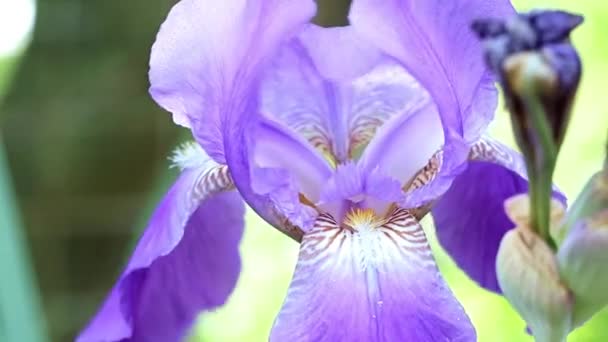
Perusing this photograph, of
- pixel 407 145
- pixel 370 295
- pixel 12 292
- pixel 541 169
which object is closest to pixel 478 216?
pixel 407 145

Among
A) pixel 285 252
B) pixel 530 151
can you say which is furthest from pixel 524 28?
pixel 285 252

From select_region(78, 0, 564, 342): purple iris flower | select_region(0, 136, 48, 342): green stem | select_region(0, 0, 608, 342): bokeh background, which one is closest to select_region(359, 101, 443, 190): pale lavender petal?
select_region(78, 0, 564, 342): purple iris flower

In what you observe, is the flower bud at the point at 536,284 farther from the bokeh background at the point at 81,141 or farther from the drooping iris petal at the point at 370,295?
the bokeh background at the point at 81,141

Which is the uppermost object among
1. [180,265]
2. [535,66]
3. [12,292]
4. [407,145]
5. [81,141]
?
[535,66]

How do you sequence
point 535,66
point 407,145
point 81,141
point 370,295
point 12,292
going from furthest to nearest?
point 81,141
point 12,292
point 407,145
point 370,295
point 535,66

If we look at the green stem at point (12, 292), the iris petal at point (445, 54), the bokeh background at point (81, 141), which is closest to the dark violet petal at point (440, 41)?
the iris petal at point (445, 54)

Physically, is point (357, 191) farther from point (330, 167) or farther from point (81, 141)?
point (81, 141)

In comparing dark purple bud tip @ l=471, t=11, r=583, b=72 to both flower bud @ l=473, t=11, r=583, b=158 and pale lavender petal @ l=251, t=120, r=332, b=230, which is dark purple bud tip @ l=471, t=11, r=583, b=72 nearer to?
flower bud @ l=473, t=11, r=583, b=158

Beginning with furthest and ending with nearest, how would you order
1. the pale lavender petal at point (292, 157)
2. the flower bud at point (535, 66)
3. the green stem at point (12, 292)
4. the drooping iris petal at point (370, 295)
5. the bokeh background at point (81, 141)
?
1. the bokeh background at point (81, 141)
2. the green stem at point (12, 292)
3. the pale lavender petal at point (292, 157)
4. the drooping iris petal at point (370, 295)
5. the flower bud at point (535, 66)
